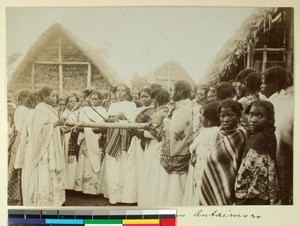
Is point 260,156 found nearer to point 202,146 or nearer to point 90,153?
point 202,146

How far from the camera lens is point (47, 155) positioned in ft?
3.68

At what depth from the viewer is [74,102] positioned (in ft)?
3.68

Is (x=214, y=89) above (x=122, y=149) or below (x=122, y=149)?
above

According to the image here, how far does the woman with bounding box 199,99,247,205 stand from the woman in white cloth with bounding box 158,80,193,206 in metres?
0.07

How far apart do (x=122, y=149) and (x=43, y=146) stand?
237mm

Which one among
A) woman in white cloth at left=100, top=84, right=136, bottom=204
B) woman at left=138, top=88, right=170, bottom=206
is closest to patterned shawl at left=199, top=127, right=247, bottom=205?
woman at left=138, top=88, right=170, bottom=206

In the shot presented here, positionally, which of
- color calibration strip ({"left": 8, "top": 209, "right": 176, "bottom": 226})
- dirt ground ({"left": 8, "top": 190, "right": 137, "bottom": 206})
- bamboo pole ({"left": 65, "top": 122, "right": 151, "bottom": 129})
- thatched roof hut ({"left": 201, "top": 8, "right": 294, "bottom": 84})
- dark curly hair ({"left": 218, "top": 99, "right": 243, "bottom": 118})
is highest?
thatched roof hut ({"left": 201, "top": 8, "right": 294, "bottom": 84})

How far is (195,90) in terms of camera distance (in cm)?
111

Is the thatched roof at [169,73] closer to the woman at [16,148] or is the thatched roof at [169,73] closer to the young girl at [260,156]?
the young girl at [260,156]

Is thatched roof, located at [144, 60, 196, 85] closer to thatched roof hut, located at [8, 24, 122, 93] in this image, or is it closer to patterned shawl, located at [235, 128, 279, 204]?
thatched roof hut, located at [8, 24, 122, 93]

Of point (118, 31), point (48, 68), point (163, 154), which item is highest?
point (118, 31)

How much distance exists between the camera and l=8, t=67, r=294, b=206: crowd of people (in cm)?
111

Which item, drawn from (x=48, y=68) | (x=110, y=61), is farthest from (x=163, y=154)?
(x=48, y=68)

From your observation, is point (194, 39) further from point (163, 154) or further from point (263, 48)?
point (163, 154)
